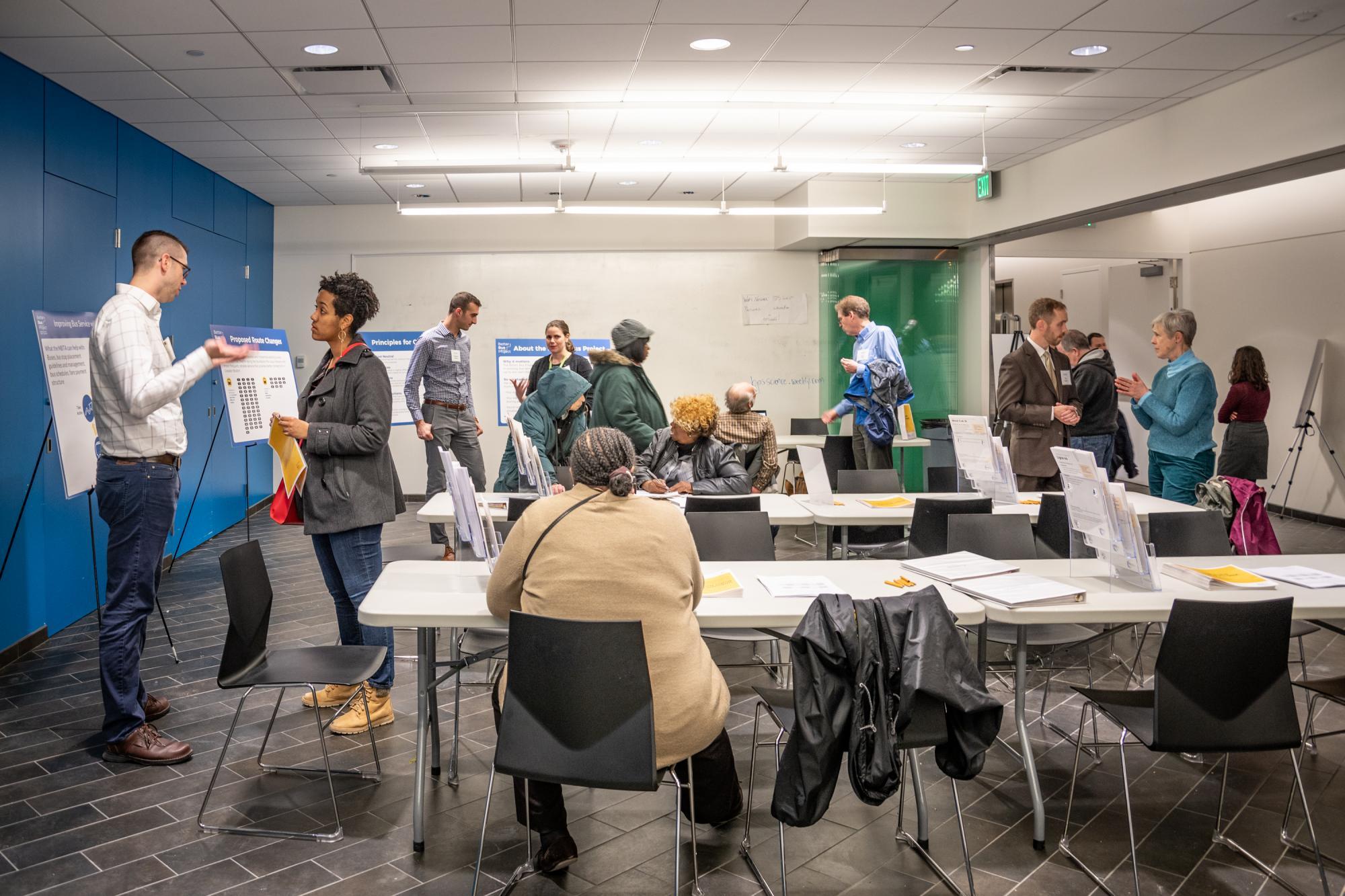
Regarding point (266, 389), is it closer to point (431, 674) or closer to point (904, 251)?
point (431, 674)

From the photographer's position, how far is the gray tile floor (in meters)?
2.92

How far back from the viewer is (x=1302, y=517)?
29.7ft

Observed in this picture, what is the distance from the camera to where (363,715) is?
4.12m

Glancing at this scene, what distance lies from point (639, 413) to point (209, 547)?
4.44 m

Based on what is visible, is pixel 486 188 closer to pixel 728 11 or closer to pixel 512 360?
pixel 512 360

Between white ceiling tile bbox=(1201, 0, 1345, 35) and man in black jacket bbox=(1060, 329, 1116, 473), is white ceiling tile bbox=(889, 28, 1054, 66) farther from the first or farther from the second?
man in black jacket bbox=(1060, 329, 1116, 473)

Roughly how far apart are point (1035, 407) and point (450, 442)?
3973 millimetres

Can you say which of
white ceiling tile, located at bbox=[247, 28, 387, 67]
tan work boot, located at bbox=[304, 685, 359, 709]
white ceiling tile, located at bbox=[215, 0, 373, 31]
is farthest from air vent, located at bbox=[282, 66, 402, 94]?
tan work boot, located at bbox=[304, 685, 359, 709]

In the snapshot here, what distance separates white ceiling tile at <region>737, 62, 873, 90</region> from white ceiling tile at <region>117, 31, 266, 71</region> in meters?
2.89

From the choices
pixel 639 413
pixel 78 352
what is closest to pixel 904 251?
pixel 639 413

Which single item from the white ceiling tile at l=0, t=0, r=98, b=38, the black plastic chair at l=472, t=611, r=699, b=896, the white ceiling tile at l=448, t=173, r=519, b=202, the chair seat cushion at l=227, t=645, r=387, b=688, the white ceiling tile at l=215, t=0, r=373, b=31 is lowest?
the chair seat cushion at l=227, t=645, r=387, b=688

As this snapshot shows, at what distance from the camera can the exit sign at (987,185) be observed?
9.20 m

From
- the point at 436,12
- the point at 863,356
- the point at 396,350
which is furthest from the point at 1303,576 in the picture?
the point at 396,350

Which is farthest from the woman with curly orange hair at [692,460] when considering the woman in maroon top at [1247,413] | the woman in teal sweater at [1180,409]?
the woman in maroon top at [1247,413]
